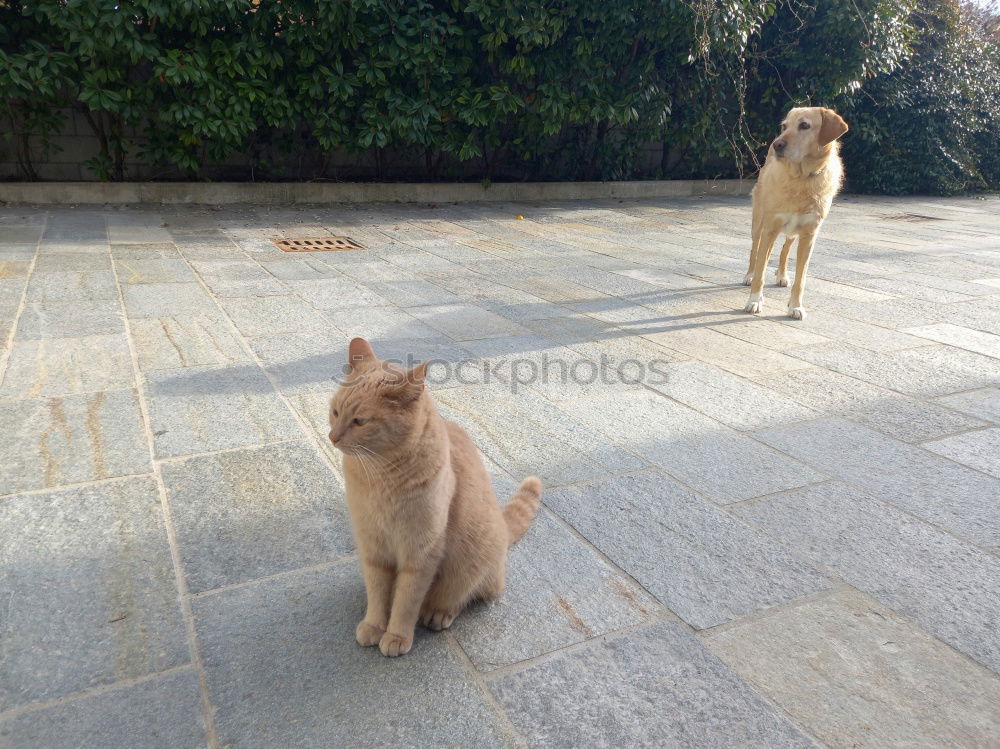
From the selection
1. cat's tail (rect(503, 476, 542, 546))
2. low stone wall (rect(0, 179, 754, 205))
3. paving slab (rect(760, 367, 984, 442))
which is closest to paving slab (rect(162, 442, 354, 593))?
cat's tail (rect(503, 476, 542, 546))

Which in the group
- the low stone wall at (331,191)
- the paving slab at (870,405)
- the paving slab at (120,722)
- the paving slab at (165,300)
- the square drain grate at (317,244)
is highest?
the low stone wall at (331,191)

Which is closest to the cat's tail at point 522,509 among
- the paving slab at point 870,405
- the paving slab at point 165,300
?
the paving slab at point 870,405

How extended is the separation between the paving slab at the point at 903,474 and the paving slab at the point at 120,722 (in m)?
2.78

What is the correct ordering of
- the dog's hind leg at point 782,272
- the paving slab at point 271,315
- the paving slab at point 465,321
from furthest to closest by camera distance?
1. the dog's hind leg at point 782,272
2. the paving slab at point 465,321
3. the paving slab at point 271,315

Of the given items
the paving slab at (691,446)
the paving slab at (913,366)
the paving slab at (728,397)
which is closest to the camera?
the paving slab at (691,446)

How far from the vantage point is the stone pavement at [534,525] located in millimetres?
1877

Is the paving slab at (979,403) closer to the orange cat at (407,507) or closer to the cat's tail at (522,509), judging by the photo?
the cat's tail at (522,509)

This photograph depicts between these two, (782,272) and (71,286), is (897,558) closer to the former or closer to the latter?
(782,272)

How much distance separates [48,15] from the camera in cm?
755

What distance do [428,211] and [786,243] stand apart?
5.29m

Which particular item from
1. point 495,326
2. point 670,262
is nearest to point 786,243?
point 670,262

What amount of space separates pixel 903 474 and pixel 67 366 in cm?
446

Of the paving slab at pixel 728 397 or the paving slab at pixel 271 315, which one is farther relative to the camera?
the paving slab at pixel 271 315

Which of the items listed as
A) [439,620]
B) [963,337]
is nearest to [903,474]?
[439,620]
